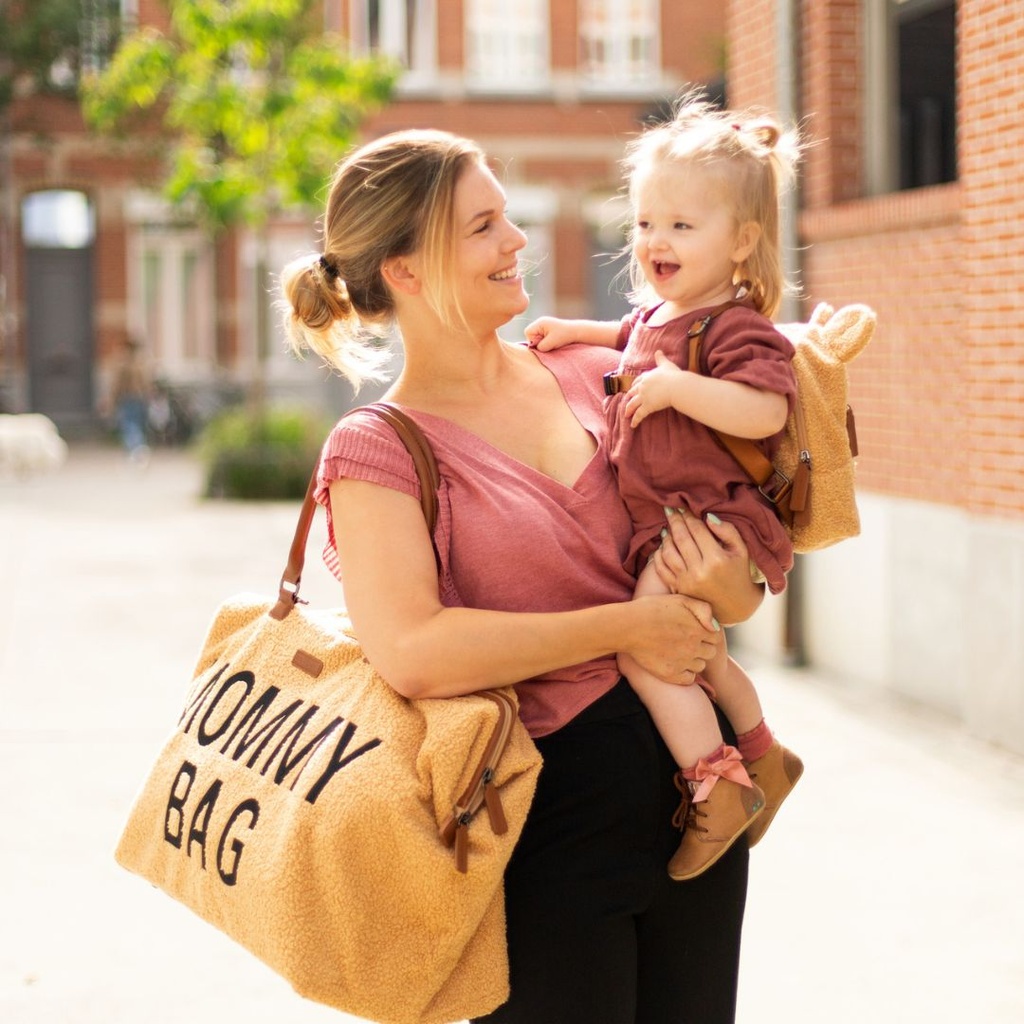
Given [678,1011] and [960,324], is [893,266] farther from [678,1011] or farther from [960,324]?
[678,1011]

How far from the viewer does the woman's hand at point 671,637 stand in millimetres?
2430

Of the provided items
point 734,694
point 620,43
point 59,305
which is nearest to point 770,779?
point 734,694

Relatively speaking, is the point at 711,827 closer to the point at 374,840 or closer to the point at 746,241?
the point at 374,840

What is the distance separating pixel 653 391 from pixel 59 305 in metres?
27.8

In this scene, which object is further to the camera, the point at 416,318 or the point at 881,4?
the point at 881,4

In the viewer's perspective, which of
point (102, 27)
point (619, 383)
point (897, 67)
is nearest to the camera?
point (619, 383)

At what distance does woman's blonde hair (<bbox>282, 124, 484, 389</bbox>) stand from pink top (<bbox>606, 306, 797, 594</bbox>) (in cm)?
35

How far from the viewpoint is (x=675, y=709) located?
252 centimetres

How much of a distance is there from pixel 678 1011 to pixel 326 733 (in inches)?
28.6

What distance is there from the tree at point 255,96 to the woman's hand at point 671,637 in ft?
53.2

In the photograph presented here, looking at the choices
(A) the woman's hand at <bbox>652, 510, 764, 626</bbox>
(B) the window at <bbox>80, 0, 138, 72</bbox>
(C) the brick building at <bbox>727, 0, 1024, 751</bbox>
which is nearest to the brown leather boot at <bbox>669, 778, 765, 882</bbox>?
(A) the woman's hand at <bbox>652, 510, 764, 626</bbox>

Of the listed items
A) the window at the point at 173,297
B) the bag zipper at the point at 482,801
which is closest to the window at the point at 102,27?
the window at the point at 173,297

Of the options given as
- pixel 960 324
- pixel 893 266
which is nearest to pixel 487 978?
pixel 960 324

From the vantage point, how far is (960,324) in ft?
24.5
